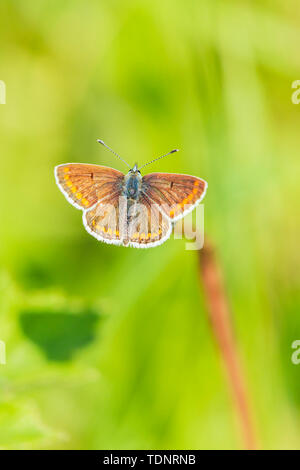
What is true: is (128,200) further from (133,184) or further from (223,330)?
(223,330)

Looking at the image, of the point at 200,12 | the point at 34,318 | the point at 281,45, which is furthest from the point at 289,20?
the point at 34,318

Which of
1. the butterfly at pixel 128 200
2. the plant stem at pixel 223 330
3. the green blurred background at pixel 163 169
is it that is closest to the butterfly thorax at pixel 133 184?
the butterfly at pixel 128 200

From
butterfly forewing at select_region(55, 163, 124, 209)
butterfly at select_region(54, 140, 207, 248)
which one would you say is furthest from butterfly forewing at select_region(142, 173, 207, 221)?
butterfly forewing at select_region(55, 163, 124, 209)

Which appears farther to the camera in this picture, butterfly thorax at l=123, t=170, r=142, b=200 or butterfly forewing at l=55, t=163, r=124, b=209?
butterfly thorax at l=123, t=170, r=142, b=200

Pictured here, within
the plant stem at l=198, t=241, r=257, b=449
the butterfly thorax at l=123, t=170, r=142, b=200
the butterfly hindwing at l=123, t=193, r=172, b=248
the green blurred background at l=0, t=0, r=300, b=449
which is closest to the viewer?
the plant stem at l=198, t=241, r=257, b=449

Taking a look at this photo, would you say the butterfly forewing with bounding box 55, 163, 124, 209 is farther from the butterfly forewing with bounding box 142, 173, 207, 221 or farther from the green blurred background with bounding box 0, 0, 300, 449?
the green blurred background with bounding box 0, 0, 300, 449

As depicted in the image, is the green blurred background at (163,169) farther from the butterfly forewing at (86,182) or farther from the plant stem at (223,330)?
the plant stem at (223,330)

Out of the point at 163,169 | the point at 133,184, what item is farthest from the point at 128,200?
the point at 163,169
